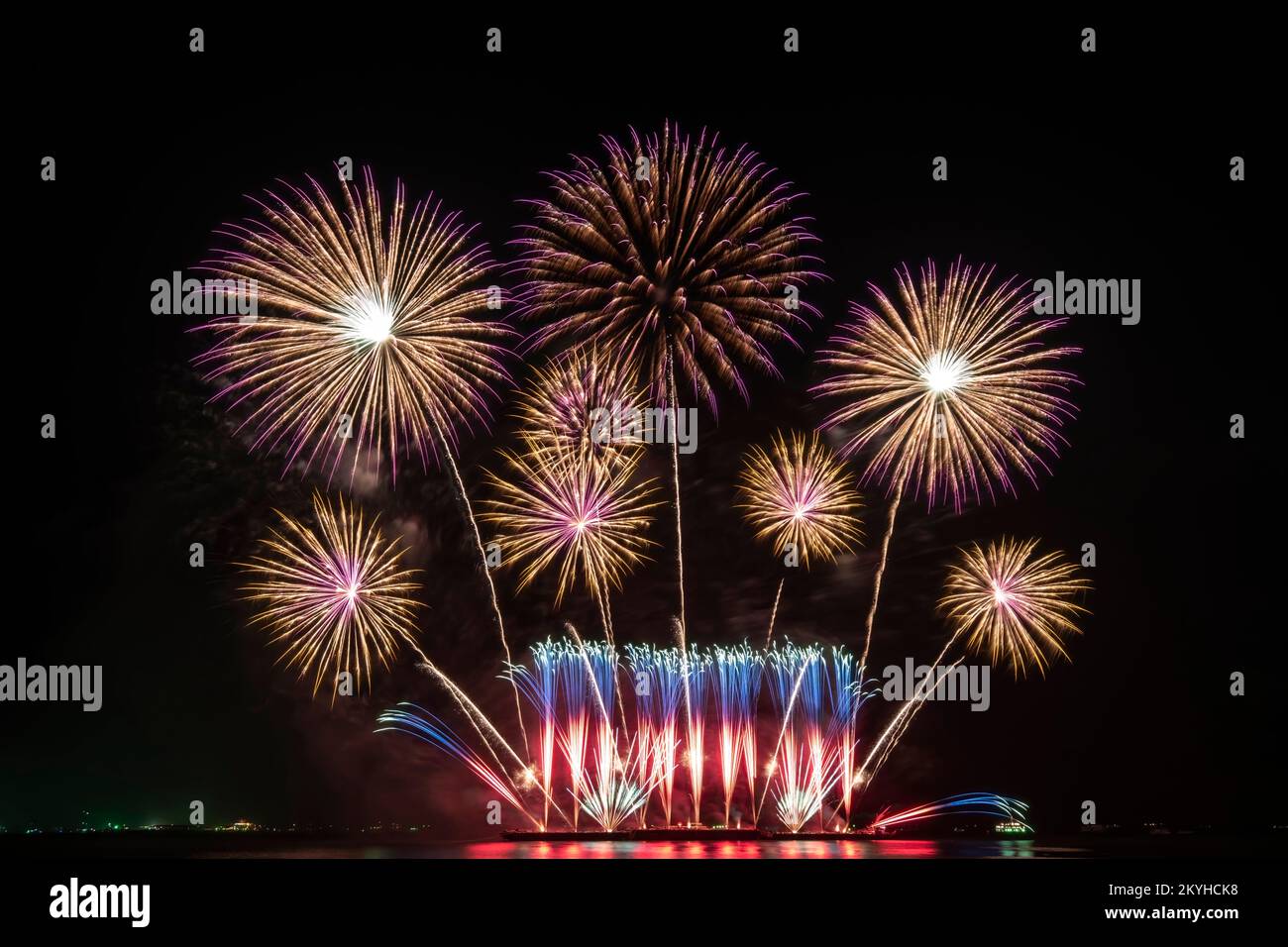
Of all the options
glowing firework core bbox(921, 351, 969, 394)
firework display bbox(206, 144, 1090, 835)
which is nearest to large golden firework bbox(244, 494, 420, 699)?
firework display bbox(206, 144, 1090, 835)
